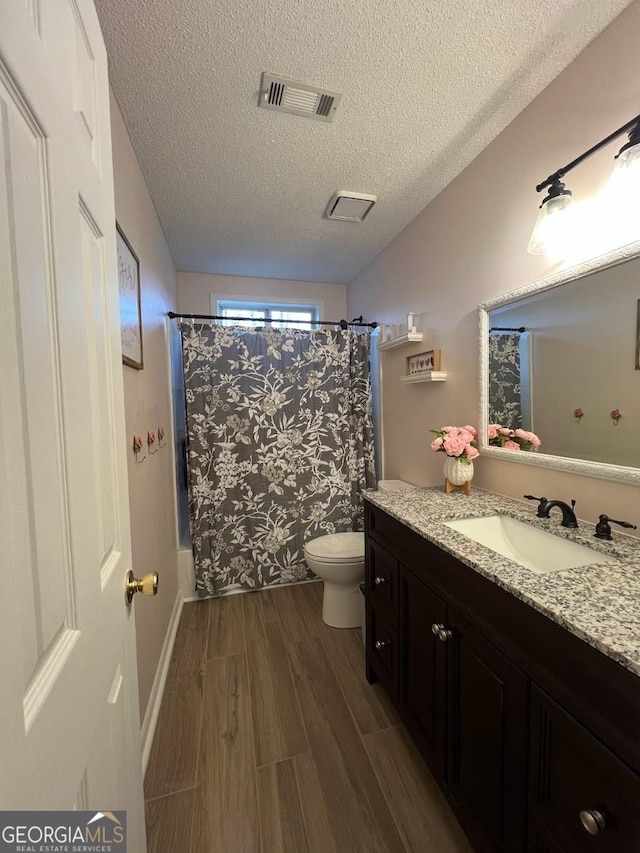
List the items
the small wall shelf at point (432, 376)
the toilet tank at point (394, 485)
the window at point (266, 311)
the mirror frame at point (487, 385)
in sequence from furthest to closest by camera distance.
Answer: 1. the window at point (266, 311)
2. the toilet tank at point (394, 485)
3. the small wall shelf at point (432, 376)
4. the mirror frame at point (487, 385)

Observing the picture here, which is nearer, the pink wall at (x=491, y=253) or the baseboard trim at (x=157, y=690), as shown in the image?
the pink wall at (x=491, y=253)

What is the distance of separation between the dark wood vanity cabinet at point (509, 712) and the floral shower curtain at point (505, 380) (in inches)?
25.5

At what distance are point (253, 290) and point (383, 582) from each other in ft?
8.03

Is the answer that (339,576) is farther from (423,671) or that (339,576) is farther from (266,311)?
(266,311)

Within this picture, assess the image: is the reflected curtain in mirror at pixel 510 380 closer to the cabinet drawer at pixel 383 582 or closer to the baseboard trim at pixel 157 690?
the cabinet drawer at pixel 383 582

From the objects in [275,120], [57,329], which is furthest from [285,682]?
[275,120]

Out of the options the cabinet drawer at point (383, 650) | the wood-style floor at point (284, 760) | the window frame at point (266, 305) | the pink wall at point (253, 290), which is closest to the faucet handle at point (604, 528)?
the cabinet drawer at point (383, 650)

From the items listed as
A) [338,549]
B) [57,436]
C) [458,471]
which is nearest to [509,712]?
[458,471]

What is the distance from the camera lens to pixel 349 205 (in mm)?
1885

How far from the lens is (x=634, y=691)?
574mm

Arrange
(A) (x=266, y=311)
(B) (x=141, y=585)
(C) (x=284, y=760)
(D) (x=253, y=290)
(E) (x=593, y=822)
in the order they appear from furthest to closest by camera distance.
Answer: (A) (x=266, y=311), (D) (x=253, y=290), (C) (x=284, y=760), (B) (x=141, y=585), (E) (x=593, y=822)

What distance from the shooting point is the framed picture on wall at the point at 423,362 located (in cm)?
184

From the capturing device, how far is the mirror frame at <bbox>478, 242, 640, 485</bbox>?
3.34ft

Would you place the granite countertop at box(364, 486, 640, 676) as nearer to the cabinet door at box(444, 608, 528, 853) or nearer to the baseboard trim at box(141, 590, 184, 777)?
the cabinet door at box(444, 608, 528, 853)
